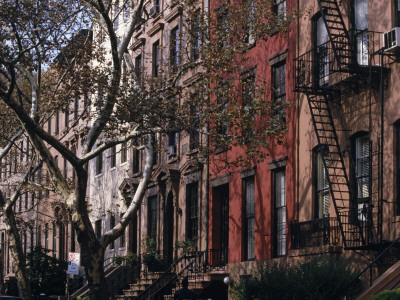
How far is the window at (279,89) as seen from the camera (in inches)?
1033

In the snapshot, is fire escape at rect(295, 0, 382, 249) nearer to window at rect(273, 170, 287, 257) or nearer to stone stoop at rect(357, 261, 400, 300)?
stone stoop at rect(357, 261, 400, 300)

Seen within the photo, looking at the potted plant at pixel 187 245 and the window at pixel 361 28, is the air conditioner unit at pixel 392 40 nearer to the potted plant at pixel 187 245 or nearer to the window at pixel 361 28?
the window at pixel 361 28

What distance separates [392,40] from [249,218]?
33.1 feet

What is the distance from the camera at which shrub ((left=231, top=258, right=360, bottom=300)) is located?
61.7 ft

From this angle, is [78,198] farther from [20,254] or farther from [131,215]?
[20,254]

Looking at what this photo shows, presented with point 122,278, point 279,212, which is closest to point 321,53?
point 279,212

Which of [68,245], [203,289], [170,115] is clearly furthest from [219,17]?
[68,245]

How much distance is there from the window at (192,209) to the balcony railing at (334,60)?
8746mm

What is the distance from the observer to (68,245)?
48094 millimetres

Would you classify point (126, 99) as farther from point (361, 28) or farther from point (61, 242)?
point (61, 242)

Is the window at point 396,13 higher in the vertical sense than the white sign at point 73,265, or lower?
higher

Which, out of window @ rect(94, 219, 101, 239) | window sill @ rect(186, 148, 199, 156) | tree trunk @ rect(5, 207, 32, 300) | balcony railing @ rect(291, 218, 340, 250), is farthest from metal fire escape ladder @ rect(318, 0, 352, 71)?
window @ rect(94, 219, 101, 239)

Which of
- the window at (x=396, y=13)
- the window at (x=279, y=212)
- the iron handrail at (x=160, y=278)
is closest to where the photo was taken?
the window at (x=396, y=13)

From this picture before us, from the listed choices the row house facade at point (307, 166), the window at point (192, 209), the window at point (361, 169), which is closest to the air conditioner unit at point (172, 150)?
the row house facade at point (307, 166)
